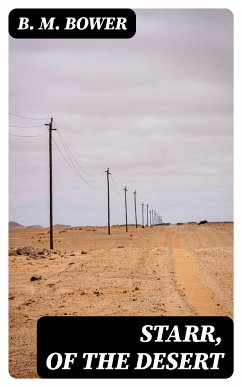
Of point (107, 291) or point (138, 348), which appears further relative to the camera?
point (107, 291)

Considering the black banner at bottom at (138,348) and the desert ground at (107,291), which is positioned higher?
the black banner at bottom at (138,348)

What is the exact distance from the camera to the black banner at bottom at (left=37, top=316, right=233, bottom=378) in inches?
230

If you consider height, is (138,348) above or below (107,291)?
above

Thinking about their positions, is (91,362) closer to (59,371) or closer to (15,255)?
(59,371)

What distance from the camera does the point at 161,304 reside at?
11.4 meters

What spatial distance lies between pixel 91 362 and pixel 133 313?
15.3 feet

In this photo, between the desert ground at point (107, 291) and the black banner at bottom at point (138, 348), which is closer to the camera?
the black banner at bottom at point (138, 348)

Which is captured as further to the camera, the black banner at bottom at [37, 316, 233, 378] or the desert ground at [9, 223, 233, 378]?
the desert ground at [9, 223, 233, 378]

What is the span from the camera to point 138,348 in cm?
607

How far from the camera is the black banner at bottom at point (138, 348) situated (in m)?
5.84

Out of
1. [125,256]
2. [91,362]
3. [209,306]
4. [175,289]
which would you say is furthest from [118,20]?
[125,256]

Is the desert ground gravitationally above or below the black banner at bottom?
below

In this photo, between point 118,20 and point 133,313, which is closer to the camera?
point 118,20
